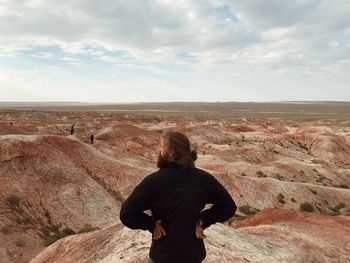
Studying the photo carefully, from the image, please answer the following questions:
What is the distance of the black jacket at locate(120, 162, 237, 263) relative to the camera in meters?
5.38

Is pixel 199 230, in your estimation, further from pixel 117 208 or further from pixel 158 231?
pixel 117 208

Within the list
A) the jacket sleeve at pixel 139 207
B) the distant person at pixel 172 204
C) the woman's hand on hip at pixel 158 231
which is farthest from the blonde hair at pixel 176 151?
the woman's hand on hip at pixel 158 231

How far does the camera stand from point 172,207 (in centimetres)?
548

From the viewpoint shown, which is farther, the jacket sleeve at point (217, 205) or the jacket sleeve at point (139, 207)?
the jacket sleeve at point (217, 205)

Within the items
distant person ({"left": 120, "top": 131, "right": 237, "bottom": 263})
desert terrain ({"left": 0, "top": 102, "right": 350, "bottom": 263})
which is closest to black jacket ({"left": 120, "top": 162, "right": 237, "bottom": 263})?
distant person ({"left": 120, "top": 131, "right": 237, "bottom": 263})

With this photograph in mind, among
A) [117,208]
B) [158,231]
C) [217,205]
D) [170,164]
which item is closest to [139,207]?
[158,231]

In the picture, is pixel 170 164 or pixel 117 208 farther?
pixel 117 208

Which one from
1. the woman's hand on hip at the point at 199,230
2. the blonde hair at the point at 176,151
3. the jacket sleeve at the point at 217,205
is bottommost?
the woman's hand on hip at the point at 199,230

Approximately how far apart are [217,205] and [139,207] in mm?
1233

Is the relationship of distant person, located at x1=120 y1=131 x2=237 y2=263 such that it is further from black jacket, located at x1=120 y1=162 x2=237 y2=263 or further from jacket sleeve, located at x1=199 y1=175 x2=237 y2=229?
jacket sleeve, located at x1=199 y1=175 x2=237 y2=229

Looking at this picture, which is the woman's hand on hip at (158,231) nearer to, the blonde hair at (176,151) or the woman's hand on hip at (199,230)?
the woman's hand on hip at (199,230)

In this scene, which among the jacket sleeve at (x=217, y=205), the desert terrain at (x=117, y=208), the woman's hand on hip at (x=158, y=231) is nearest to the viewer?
the woman's hand on hip at (x=158, y=231)

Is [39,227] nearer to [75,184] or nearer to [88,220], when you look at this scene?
[88,220]

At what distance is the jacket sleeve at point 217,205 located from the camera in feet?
18.9
